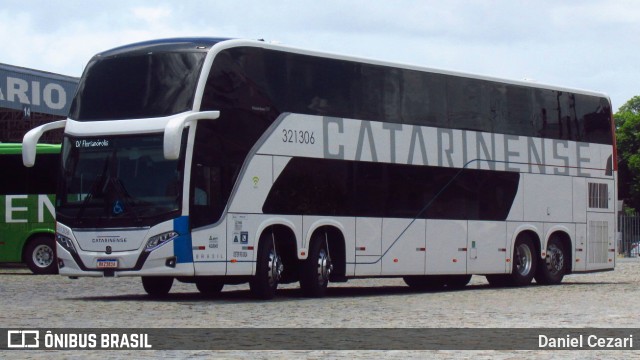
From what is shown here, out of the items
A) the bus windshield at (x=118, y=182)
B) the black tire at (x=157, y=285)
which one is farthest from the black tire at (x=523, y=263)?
the bus windshield at (x=118, y=182)

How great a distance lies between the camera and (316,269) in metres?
21.8

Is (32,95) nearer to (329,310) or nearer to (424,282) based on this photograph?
(424,282)

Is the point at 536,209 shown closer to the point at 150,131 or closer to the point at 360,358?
the point at 150,131

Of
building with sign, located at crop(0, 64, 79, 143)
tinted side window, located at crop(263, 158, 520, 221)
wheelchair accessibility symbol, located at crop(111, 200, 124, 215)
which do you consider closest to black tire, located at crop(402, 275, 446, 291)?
tinted side window, located at crop(263, 158, 520, 221)

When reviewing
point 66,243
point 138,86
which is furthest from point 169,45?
point 66,243

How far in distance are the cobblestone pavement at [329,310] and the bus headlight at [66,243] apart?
0.80m

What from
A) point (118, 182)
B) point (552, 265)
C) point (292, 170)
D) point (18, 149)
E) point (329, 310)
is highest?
point (18, 149)

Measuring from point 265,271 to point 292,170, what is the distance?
5.65ft

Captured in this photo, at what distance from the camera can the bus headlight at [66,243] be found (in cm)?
2036

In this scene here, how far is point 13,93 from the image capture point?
4538cm

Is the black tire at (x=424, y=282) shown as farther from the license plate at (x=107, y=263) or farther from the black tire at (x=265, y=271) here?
the license plate at (x=107, y=263)

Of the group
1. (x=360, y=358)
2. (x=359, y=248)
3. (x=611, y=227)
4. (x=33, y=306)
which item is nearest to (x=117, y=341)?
(x=360, y=358)

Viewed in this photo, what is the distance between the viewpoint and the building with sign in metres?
45.2

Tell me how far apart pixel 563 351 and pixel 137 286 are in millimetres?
16821
